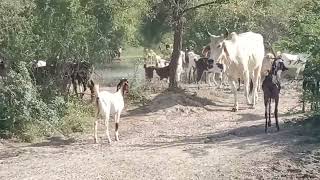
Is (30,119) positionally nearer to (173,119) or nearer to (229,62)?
(173,119)

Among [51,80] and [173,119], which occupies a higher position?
[51,80]

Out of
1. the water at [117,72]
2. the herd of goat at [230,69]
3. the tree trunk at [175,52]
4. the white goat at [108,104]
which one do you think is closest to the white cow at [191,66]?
the water at [117,72]

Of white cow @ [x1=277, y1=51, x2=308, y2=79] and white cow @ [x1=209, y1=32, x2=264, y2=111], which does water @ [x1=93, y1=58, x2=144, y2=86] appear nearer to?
white cow @ [x1=209, y1=32, x2=264, y2=111]

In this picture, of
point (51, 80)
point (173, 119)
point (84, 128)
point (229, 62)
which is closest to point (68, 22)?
point (51, 80)

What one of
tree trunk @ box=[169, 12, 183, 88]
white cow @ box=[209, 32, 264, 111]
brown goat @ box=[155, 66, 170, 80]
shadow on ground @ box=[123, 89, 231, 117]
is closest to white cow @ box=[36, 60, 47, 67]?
shadow on ground @ box=[123, 89, 231, 117]

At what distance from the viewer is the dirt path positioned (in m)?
10.0

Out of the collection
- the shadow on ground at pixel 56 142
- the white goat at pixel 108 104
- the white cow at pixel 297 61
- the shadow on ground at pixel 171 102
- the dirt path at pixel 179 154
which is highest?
the white cow at pixel 297 61

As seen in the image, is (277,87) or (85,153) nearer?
(85,153)

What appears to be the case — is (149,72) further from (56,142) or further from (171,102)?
(56,142)

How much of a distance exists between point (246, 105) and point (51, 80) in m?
6.16

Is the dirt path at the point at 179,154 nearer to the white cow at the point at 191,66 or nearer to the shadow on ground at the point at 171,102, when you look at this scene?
the shadow on ground at the point at 171,102

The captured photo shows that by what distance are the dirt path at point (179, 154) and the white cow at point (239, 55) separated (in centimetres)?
209

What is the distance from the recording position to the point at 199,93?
20688 mm

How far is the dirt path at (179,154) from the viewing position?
10008 mm
